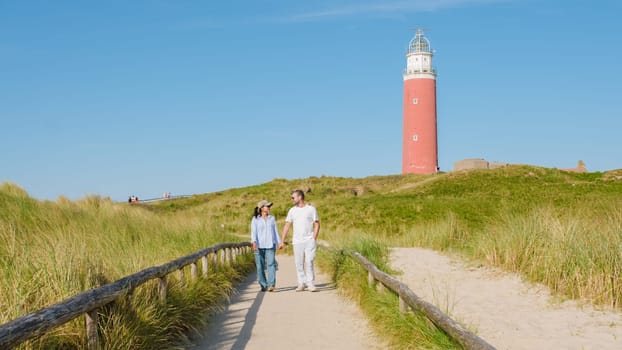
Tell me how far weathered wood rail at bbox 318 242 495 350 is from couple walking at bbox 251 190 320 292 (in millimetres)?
1823

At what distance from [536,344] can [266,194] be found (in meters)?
56.5

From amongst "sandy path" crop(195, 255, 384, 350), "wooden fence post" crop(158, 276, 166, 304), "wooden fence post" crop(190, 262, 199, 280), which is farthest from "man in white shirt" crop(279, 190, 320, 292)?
"wooden fence post" crop(158, 276, 166, 304)

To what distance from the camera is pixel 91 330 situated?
5.54 m

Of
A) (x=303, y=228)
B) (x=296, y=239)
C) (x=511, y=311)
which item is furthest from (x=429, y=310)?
(x=296, y=239)

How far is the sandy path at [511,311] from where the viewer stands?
7.11 m

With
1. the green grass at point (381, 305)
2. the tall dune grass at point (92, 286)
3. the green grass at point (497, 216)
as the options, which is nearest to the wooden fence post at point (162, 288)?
the tall dune grass at point (92, 286)

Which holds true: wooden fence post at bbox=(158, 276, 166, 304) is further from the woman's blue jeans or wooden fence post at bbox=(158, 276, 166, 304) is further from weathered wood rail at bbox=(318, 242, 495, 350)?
the woman's blue jeans

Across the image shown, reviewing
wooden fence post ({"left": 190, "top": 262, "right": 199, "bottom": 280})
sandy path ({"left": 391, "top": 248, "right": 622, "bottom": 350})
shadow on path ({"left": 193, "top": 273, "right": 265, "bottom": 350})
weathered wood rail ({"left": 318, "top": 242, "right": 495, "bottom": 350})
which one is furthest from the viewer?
wooden fence post ({"left": 190, "top": 262, "right": 199, "bottom": 280})

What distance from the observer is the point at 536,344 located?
696 centimetres

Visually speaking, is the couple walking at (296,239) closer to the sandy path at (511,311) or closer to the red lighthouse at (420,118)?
the sandy path at (511,311)

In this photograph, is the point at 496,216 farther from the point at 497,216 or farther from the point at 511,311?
the point at 511,311

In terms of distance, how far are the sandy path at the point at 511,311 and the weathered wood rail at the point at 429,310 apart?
1.28ft

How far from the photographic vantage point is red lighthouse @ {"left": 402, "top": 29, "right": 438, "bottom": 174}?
211ft

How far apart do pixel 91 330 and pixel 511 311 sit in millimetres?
5797
